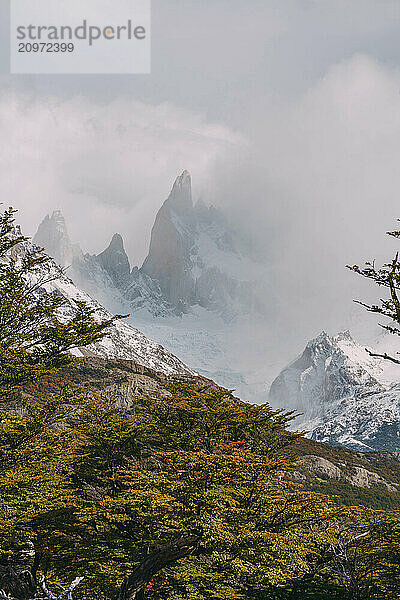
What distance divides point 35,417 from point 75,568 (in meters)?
5.54

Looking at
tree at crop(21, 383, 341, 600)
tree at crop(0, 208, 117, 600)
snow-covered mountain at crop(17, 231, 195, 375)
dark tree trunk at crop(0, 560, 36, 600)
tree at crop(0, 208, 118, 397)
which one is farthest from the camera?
snow-covered mountain at crop(17, 231, 195, 375)

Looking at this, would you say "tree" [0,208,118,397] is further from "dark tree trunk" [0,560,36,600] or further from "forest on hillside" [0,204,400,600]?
"dark tree trunk" [0,560,36,600]

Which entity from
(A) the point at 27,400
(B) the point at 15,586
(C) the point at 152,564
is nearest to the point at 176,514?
(C) the point at 152,564

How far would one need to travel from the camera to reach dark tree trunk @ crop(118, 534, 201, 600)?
10573mm

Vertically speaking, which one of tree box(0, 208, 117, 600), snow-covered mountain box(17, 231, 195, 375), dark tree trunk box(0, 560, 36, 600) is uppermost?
snow-covered mountain box(17, 231, 195, 375)

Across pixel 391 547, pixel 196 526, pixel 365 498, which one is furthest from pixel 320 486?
pixel 196 526

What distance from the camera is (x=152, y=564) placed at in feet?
36.4

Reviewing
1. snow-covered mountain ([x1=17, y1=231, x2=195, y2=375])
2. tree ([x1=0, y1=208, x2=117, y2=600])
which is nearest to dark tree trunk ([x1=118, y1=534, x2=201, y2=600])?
tree ([x1=0, y1=208, x2=117, y2=600])

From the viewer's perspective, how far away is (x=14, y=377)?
14648 mm

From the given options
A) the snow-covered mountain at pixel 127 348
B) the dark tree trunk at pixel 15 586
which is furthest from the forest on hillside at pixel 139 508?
the snow-covered mountain at pixel 127 348

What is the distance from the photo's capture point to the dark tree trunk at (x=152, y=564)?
34.7 feet

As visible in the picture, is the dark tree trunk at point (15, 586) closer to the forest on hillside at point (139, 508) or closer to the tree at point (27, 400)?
the forest on hillside at point (139, 508)

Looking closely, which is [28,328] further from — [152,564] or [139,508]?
[152,564]

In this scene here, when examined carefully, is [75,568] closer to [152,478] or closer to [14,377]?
[152,478]
